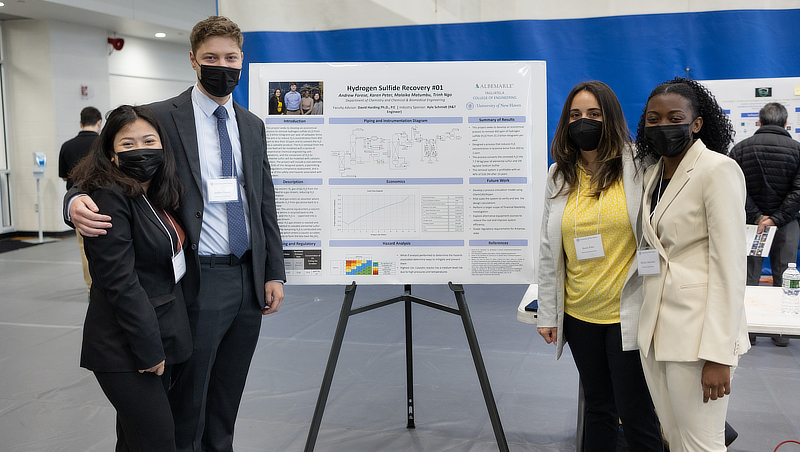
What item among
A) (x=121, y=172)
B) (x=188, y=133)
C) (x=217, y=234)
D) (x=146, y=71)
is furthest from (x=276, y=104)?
(x=146, y=71)

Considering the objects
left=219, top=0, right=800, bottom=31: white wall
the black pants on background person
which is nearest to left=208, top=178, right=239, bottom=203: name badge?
left=219, top=0, right=800, bottom=31: white wall

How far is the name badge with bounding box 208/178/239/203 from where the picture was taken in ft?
5.75

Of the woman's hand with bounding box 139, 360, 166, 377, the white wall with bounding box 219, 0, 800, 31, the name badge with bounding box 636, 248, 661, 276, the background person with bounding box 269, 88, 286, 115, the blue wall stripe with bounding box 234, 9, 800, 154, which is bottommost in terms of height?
the woman's hand with bounding box 139, 360, 166, 377

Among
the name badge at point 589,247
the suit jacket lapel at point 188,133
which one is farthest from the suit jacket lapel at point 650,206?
the suit jacket lapel at point 188,133

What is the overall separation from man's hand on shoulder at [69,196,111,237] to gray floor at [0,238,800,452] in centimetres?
147

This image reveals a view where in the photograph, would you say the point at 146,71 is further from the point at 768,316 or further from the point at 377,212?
the point at 768,316

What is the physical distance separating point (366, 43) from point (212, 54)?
3051mm

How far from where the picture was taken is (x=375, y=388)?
3197 millimetres

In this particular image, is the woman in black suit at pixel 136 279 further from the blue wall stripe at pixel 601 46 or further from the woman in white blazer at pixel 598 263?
the blue wall stripe at pixel 601 46

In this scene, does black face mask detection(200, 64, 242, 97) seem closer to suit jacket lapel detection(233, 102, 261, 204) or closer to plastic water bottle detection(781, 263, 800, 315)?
suit jacket lapel detection(233, 102, 261, 204)

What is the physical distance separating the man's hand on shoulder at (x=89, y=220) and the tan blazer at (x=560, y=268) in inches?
51.5

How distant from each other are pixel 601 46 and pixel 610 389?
3477mm

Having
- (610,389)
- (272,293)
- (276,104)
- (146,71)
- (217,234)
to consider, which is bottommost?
(610,389)

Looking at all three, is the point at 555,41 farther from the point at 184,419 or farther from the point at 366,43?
the point at 184,419
